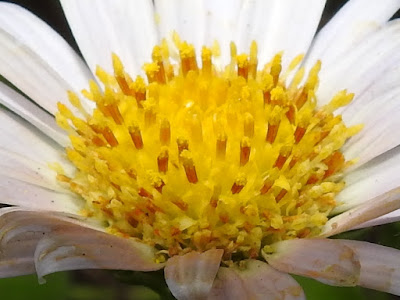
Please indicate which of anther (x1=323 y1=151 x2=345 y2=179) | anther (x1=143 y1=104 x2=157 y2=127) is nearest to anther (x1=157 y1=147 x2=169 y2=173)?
anther (x1=143 y1=104 x2=157 y2=127)

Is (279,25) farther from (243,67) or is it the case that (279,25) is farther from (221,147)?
(221,147)

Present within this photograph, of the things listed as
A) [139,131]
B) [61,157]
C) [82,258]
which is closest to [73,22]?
[61,157]

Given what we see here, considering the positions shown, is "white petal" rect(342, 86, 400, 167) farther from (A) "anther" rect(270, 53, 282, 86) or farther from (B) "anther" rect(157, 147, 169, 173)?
(B) "anther" rect(157, 147, 169, 173)

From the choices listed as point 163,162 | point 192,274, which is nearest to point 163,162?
point 163,162

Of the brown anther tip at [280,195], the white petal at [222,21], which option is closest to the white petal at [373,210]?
the brown anther tip at [280,195]

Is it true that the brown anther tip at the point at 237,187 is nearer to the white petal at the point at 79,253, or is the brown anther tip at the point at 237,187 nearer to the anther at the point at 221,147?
the anther at the point at 221,147

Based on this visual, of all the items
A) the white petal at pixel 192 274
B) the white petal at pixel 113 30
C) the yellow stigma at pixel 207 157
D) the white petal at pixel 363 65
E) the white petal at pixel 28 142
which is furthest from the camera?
the white petal at pixel 113 30

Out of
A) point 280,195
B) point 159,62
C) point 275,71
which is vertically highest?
point 159,62
